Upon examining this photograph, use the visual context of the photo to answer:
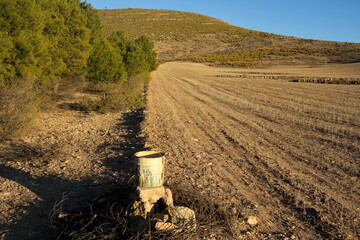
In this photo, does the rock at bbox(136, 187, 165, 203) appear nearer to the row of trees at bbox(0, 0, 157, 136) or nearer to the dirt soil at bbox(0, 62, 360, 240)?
the dirt soil at bbox(0, 62, 360, 240)

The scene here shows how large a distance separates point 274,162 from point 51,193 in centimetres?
A: 490

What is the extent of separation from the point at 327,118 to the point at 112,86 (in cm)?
1145

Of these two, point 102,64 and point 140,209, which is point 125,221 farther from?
point 102,64

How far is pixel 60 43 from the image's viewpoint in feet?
48.6

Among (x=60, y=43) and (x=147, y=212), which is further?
(x=60, y=43)

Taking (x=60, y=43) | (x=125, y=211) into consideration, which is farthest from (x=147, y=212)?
(x=60, y=43)

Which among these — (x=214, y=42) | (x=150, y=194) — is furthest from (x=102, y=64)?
(x=214, y=42)

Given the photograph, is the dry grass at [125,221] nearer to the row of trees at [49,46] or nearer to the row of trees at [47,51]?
the row of trees at [47,51]

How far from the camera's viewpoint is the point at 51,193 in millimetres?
5641

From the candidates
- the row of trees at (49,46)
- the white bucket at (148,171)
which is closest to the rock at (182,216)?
the white bucket at (148,171)

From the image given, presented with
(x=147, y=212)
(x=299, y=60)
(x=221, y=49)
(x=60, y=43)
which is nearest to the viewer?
(x=147, y=212)

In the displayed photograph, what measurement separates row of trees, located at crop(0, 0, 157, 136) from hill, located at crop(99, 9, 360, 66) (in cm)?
4316

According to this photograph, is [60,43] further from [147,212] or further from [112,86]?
[147,212]

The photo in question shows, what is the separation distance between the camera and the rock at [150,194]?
14.1 feet
